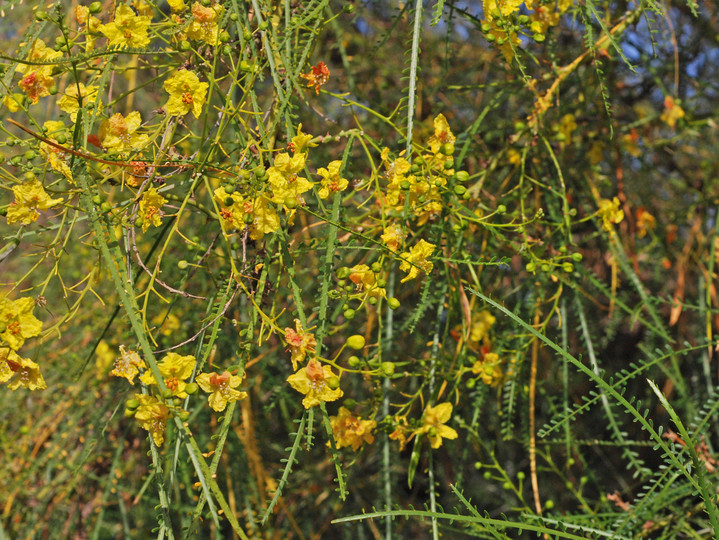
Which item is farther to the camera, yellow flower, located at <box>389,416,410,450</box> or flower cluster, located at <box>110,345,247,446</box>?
yellow flower, located at <box>389,416,410,450</box>

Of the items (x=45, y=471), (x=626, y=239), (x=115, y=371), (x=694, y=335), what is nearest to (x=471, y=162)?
(x=626, y=239)

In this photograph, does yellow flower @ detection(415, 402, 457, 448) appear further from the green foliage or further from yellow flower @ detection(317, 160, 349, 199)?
yellow flower @ detection(317, 160, 349, 199)

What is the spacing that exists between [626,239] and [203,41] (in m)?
1.02

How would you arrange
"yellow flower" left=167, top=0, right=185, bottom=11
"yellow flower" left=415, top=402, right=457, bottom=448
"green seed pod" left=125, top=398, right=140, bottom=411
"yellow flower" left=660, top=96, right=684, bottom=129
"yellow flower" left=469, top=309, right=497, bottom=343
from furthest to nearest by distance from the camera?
"yellow flower" left=660, top=96, right=684, bottom=129 → "yellow flower" left=469, top=309, right=497, bottom=343 → "yellow flower" left=415, top=402, right=457, bottom=448 → "yellow flower" left=167, top=0, right=185, bottom=11 → "green seed pod" left=125, top=398, right=140, bottom=411

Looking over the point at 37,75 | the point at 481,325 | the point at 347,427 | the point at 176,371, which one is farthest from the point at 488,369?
the point at 37,75

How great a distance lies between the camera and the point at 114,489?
1.22m

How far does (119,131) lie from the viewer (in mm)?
778

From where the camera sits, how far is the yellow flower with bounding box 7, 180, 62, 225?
0.72 metres

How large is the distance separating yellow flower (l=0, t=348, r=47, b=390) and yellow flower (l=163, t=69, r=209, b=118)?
321 millimetres

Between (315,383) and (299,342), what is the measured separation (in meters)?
0.05

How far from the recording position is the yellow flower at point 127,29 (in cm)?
75

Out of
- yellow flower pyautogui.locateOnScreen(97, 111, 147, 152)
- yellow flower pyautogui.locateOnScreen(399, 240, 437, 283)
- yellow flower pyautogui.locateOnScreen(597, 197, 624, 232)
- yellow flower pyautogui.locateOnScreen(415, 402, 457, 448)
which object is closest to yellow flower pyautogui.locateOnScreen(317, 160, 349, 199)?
yellow flower pyautogui.locateOnScreen(399, 240, 437, 283)

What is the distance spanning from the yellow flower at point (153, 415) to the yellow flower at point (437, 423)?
35cm

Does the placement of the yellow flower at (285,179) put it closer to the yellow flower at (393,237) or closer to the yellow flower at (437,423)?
the yellow flower at (393,237)
